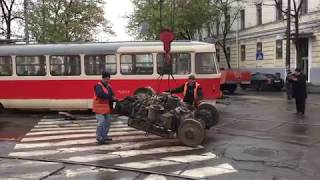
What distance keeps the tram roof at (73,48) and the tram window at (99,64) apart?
0.19 meters

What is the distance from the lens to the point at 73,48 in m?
21.1

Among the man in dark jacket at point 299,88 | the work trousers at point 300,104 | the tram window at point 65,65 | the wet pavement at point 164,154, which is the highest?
the tram window at point 65,65

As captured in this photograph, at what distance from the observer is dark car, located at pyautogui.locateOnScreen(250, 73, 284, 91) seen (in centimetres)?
4072

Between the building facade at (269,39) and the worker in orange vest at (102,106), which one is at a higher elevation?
the building facade at (269,39)

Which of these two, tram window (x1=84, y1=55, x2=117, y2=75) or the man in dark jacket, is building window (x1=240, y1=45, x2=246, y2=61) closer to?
the man in dark jacket

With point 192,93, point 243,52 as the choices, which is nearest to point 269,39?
point 243,52

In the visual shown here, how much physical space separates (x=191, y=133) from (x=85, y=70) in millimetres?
Answer: 9086

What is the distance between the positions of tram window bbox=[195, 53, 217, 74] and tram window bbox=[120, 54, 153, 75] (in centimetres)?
168

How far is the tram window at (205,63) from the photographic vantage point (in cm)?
2012

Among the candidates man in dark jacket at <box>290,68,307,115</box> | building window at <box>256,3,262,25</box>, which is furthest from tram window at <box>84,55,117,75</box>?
building window at <box>256,3,262,25</box>

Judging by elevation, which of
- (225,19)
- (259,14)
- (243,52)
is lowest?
(243,52)

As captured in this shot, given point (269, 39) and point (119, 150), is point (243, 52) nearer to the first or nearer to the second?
point (269, 39)

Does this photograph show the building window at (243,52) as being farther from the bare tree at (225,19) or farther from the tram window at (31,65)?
the tram window at (31,65)

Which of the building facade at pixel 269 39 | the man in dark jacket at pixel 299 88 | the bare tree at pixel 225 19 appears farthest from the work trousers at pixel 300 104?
the bare tree at pixel 225 19
